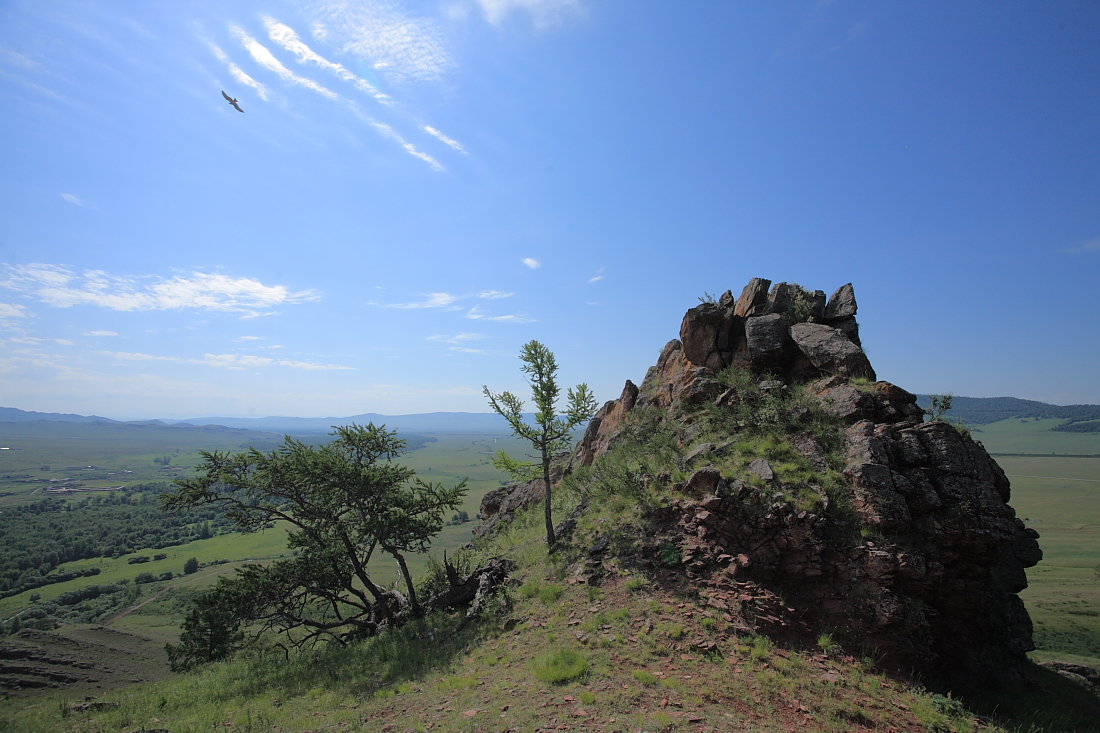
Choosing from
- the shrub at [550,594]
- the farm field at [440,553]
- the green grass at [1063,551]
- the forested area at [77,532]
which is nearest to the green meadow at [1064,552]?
the green grass at [1063,551]

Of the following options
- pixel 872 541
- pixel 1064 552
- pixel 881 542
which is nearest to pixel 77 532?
pixel 872 541

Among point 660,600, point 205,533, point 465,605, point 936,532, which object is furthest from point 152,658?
point 205,533

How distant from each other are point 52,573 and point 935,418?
479 ft

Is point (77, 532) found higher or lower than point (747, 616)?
lower

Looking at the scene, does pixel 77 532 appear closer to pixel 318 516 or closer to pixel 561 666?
pixel 318 516

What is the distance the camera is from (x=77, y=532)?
4616 inches

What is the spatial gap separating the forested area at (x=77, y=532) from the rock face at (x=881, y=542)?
93.0m

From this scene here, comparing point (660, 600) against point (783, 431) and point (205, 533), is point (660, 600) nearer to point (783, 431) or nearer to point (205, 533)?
point (783, 431)

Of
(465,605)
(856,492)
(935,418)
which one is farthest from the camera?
(465,605)

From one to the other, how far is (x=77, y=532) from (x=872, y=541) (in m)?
176

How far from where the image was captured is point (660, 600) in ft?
44.7

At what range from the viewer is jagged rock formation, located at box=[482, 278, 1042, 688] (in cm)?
1279

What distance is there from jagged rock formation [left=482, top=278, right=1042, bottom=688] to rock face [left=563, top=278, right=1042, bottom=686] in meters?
0.04

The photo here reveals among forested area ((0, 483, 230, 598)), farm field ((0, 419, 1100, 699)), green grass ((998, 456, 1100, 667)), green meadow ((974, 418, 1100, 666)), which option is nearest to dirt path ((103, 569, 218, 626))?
farm field ((0, 419, 1100, 699))
